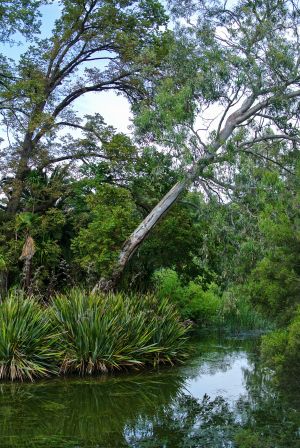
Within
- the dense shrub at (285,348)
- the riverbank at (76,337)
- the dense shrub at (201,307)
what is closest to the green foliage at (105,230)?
the riverbank at (76,337)

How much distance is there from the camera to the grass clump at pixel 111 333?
11.6 meters

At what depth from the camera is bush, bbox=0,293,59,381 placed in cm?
1098

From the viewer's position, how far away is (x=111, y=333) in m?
11.8

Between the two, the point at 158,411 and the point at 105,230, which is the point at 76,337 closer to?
the point at 158,411

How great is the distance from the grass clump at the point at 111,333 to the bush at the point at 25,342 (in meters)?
0.29

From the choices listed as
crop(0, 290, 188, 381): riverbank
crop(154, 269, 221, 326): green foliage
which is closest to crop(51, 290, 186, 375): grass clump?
crop(0, 290, 188, 381): riverbank

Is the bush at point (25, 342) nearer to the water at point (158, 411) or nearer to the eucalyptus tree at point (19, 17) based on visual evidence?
the water at point (158, 411)

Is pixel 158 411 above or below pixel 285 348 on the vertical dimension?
below

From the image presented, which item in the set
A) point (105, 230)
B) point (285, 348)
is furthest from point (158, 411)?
point (105, 230)

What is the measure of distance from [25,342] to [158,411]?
3164 mm

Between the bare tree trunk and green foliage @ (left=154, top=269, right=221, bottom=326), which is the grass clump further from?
green foliage @ (left=154, top=269, right=221, bottom=326)

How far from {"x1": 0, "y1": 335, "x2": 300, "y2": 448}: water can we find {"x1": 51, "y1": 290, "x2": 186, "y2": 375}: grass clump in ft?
1.36

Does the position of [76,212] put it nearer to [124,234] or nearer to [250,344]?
[124,234]

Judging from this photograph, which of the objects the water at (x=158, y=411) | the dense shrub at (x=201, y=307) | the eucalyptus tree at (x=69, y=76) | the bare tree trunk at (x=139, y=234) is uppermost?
the eucalyptus tree at (x=69, y=76)
